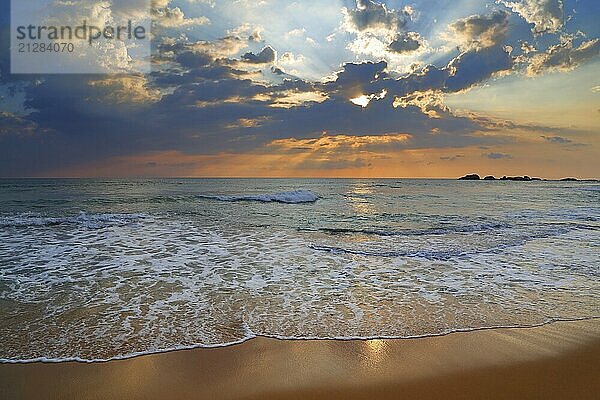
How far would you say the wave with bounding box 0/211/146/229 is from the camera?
15.4m

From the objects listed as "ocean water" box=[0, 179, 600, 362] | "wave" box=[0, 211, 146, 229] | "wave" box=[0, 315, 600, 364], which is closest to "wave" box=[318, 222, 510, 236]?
"ocean water" box=[0, 179, 600, 362]

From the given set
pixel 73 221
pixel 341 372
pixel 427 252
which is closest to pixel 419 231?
pixel 427 252

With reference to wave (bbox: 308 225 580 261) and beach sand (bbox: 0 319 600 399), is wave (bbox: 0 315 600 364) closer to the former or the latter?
beach sand (bbox: 0 319 600 399)

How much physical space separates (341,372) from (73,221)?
16189mm

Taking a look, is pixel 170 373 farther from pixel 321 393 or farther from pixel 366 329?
pixel 366 329

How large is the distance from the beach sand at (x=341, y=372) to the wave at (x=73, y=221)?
1235 cm

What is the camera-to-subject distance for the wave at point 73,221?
607 inches

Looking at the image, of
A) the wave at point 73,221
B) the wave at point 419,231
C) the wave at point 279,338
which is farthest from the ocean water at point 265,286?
the wave at point 73,221

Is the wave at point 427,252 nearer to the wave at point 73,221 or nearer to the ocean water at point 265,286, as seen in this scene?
the ocean water at point 265,286

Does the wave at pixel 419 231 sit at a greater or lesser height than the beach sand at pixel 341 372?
greater

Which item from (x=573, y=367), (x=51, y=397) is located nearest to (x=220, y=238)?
(x=51, y=397)

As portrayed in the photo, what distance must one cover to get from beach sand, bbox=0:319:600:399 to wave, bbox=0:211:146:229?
40.5ft

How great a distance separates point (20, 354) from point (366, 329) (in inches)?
162

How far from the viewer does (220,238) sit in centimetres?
1235
